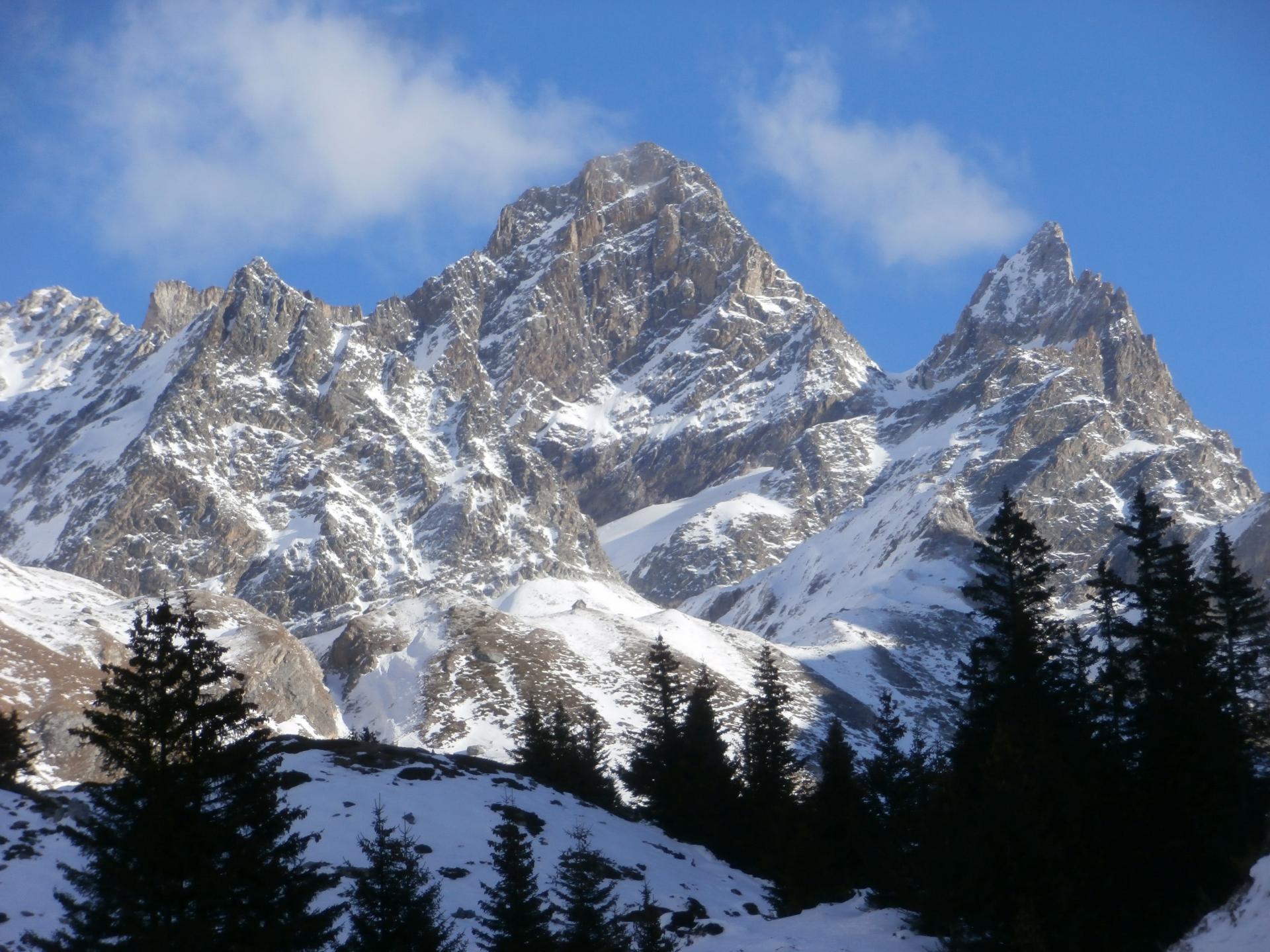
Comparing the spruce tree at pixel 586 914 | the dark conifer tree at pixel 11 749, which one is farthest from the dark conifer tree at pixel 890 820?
the dark conifer tree at pixel 11 749

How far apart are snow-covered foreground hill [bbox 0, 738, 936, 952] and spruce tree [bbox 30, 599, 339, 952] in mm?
2584

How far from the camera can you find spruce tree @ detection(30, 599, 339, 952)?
2450 centimetres

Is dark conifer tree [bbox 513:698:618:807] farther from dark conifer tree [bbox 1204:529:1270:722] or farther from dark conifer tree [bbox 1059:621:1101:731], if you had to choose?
dark conifer tree [bbox 1204:529:1270:722]

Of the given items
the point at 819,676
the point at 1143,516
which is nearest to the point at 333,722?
the point at 819,676

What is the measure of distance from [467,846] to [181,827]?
57.5 ft

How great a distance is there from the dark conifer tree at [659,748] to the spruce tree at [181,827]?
34.9 metres

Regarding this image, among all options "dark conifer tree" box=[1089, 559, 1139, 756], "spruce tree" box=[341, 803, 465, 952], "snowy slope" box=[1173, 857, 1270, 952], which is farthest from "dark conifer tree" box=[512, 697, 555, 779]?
"snowy slope" box=[1173, 857, 1270, 952]

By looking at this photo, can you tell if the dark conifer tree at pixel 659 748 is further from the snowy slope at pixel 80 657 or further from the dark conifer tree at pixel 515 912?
the snowy slope at pixel 80 657

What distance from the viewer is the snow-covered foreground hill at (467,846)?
32531 millimetres

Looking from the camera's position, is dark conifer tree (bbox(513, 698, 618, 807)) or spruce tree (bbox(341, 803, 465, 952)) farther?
dark conifer tree (bbox(513, 698, 618, 807))

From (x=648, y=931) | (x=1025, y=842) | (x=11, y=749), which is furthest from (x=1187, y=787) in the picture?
(x=11, y=749)

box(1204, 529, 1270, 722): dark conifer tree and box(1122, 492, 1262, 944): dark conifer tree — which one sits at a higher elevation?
box(1204, 529, 1270, 722): dark conifer tree

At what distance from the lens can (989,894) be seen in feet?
93.8

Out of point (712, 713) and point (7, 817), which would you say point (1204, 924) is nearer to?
point (7, 817)
